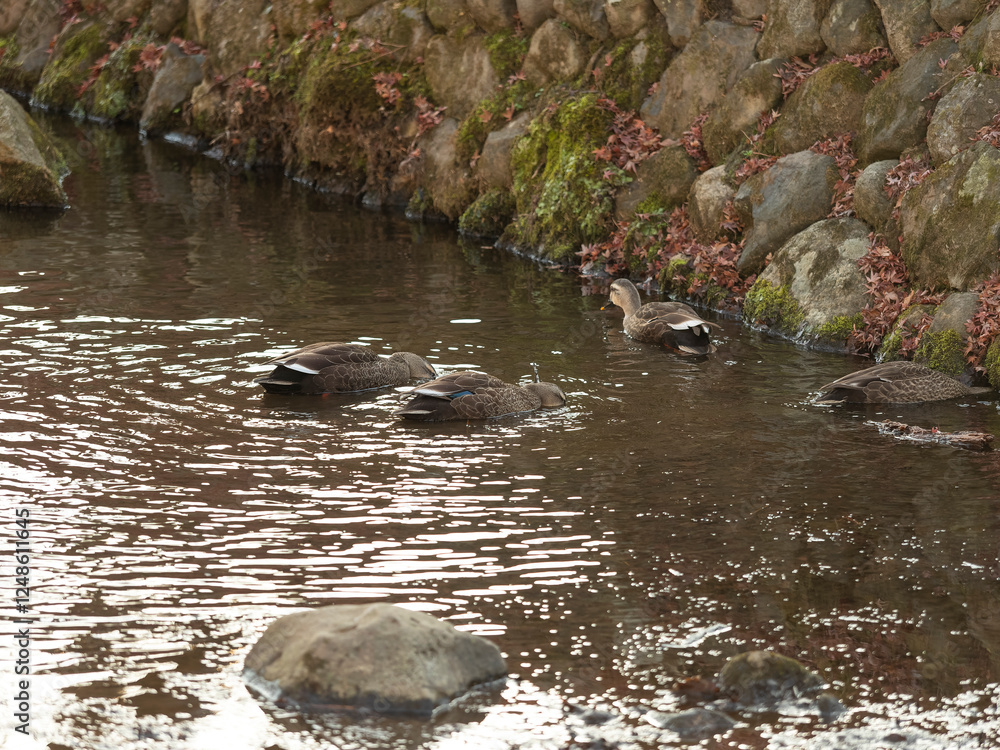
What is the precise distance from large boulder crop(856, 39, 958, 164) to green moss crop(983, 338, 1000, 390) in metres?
3.05

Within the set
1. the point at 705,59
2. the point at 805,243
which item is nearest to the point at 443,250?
Answer: the point at 705,59

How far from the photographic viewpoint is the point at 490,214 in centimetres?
1969

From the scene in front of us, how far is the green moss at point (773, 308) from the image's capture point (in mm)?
14312

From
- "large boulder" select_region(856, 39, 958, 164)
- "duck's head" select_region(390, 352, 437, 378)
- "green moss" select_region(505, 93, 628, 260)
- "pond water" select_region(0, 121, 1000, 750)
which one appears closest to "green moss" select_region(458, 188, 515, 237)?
"green moss" select_region(505, 93, 628, 260)

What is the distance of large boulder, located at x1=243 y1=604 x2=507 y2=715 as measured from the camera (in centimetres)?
613

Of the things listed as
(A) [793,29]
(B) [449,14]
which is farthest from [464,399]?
(B) [449,14]

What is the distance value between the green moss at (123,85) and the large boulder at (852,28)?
1874cm

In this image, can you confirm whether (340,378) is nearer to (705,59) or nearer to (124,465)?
(124,465)

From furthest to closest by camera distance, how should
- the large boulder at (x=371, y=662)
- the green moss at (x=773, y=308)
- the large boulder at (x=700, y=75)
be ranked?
the large boulder at (x=700, y=75), the green moss at (x=773, y=308), the large boulder at (x=371, y=662)

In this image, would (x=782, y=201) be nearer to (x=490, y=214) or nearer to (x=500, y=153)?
(x=500, y=153)

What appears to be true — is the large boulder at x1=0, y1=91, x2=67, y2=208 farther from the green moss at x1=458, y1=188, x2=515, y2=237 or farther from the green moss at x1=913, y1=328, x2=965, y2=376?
the green moss at x1=913, y1=328, x2=965, y2=376

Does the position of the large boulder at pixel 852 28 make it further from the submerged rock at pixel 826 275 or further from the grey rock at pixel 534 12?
the grey rock at pixel 534 12

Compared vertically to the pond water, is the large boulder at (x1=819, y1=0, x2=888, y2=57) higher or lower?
higher

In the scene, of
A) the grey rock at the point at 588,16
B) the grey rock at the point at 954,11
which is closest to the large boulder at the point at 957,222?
the grey rock at the point at 954,11
